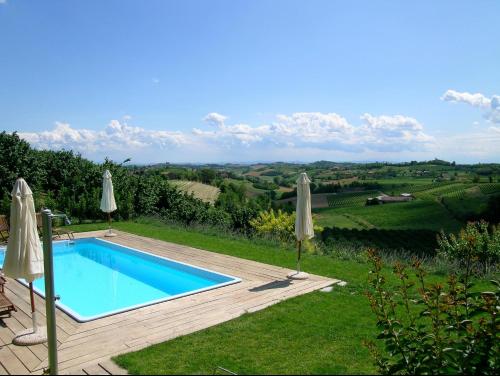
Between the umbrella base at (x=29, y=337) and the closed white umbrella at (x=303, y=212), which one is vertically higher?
the closed white umbrella at (x=303, y=212)

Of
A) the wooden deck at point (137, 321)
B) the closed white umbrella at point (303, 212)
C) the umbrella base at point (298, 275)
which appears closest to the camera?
the wooden deck at point (137, 321)

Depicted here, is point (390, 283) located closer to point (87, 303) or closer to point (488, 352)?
point (488, 352)

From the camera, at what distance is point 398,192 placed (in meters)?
58.8

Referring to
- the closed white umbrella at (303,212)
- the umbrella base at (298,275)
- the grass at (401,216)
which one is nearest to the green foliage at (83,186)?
the umbrella base at (298,275)

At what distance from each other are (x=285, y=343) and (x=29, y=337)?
3107 millimetres

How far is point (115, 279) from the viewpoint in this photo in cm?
923

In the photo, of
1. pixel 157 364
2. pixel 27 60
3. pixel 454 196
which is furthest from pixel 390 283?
pixel 454 196

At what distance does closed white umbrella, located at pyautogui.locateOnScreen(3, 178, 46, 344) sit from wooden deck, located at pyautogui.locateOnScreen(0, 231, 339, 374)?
44 cm

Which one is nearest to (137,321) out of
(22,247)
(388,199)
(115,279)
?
(22,247)

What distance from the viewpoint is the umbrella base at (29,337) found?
4648 mm

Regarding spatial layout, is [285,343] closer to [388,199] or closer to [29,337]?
[29,337]

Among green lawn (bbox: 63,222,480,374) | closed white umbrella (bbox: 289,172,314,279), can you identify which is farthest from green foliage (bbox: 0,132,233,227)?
green lawn (bbox: 63,222,480,374)

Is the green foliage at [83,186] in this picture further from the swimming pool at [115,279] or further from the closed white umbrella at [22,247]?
the closed white umbrella at [22,247]

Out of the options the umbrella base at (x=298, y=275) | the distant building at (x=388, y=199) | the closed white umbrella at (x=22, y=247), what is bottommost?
the distant building at (x=388, y=199)
